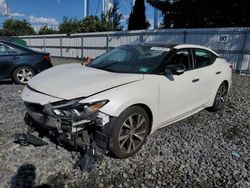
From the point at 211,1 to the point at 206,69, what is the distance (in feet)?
47.0

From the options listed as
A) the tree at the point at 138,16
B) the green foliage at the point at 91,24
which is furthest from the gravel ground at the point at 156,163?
the green foliage at the point at 91,24

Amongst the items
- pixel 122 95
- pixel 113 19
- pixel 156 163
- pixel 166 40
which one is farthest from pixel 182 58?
pixel 113 19

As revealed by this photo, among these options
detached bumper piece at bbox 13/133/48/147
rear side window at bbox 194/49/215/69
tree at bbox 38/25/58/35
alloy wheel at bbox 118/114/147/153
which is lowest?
detached bumper piece at bbox 13/133/48/147

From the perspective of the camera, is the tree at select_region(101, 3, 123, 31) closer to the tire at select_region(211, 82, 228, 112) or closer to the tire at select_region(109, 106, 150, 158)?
the tire at select_region(211, 82, 228, 112)

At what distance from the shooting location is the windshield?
3.44 metres

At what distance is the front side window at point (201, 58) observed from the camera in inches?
164

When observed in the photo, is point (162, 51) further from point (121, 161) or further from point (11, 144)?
point (11, 144)

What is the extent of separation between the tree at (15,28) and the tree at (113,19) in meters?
17.8

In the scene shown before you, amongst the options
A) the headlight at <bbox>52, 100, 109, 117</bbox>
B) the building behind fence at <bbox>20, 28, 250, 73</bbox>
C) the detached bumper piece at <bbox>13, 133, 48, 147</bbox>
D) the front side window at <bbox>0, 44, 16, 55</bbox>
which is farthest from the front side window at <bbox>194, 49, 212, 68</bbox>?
the building behind fence at <bbox>20, 28, 250, 73</bbox>

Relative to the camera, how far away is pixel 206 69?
4.29 metres

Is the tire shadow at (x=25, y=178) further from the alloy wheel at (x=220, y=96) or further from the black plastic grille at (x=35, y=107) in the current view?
the alloy wheel at (x=220, y=96)

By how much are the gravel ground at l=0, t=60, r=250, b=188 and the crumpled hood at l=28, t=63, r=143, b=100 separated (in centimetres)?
92

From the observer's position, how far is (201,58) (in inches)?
172

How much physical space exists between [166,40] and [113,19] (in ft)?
57.6
